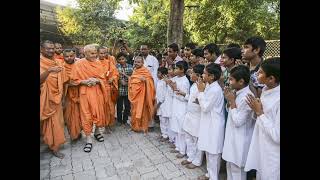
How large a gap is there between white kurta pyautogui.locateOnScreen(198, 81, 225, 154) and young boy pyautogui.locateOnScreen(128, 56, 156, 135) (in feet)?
9.03

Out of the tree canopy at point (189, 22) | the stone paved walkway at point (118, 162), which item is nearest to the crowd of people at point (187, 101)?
the stone paved walkway at point (118, 162)

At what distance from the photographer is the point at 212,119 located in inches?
164

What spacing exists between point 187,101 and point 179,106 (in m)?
0.24

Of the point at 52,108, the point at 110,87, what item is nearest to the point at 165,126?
the point at 110,87

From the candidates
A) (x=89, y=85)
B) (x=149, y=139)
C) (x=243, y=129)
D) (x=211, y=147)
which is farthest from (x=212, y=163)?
(x=89, y=85)

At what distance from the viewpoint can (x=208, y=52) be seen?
5.20 meters

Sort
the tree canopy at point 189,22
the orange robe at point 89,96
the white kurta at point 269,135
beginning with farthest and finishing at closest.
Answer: the tree canopy at point 189,22, the orange robe at point 89,96, the white kurta at point 269,135

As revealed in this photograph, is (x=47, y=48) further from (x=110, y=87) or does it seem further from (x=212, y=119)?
(x=212, y=119)

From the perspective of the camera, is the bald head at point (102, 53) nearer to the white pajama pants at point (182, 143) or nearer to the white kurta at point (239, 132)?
the white pajama pants at point (182, 143)

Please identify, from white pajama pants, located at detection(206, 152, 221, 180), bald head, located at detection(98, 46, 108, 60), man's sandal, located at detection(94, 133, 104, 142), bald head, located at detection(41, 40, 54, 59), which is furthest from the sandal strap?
white pajama pants, located at detection(206, 152, 221, 180)

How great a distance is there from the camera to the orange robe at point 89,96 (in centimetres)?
583

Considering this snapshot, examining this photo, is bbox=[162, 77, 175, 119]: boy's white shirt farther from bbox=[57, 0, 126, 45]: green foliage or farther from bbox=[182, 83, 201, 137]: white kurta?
bbox=[57, 0, 126, 45]: green foliage

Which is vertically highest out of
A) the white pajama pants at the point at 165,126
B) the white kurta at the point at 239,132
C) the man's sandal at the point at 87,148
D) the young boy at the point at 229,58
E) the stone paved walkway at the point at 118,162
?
the young boy at the point at 229,58
